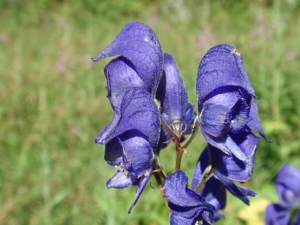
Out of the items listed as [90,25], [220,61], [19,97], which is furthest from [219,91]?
[90,25]

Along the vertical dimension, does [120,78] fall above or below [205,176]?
above

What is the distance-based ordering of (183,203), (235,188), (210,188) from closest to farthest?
1. (183,203)
2. (235,188)
3. (210,188)

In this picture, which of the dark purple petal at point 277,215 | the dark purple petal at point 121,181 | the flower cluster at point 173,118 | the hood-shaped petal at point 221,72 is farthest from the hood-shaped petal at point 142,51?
the dark purple petal at point 277,215

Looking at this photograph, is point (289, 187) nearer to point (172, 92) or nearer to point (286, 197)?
point (286, 197)

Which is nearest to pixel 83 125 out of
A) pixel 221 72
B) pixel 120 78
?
pixel 120 78

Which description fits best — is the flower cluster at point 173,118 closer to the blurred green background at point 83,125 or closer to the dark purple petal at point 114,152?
the dark purple petal at point 114,152

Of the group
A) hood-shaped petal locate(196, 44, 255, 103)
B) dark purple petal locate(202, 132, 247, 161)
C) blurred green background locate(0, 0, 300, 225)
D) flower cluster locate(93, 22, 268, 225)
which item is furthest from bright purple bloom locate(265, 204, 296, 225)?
hood-shaped petal locate(196, 44, 255, 103)

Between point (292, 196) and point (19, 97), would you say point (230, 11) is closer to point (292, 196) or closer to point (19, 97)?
point (19, 97)
